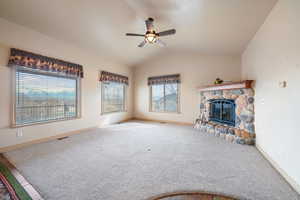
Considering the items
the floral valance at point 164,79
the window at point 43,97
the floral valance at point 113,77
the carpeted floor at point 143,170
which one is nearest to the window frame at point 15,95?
the window at point 43,97

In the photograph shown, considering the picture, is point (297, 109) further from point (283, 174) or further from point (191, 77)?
point (191, 77)

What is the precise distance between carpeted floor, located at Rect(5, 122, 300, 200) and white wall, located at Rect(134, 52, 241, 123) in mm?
2356

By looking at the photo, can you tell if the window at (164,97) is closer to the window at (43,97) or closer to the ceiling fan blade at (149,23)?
the ceiling fan blade at (149,23)

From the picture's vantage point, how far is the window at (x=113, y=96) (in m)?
5.15

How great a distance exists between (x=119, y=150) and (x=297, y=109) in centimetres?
298

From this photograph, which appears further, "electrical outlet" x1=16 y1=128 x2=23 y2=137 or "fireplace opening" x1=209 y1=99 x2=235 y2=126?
"fireplace opening" x1=209 y1=99 x2=235 y2=126

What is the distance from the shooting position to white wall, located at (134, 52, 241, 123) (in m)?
4.75

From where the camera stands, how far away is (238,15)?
262cm

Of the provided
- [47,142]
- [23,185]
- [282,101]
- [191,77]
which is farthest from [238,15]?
[47,142]

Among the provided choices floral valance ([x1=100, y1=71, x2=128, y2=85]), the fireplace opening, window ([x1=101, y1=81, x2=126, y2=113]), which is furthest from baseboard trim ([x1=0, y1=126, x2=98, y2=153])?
the fireplace opening

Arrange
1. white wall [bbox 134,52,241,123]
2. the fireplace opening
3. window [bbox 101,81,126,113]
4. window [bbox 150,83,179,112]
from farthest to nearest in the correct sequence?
window [bbox 150,83,179,112] < window [bbox 101,81,126,113] < white wall [bbox 134,52,241,123] < the fireplace opening

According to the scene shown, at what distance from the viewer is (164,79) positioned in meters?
5.79

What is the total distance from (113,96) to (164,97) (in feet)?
7.60

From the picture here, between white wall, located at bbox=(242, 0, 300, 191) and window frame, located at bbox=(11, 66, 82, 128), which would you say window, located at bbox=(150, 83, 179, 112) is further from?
window frame, located at bbox=(11, 66, 82, 128)
